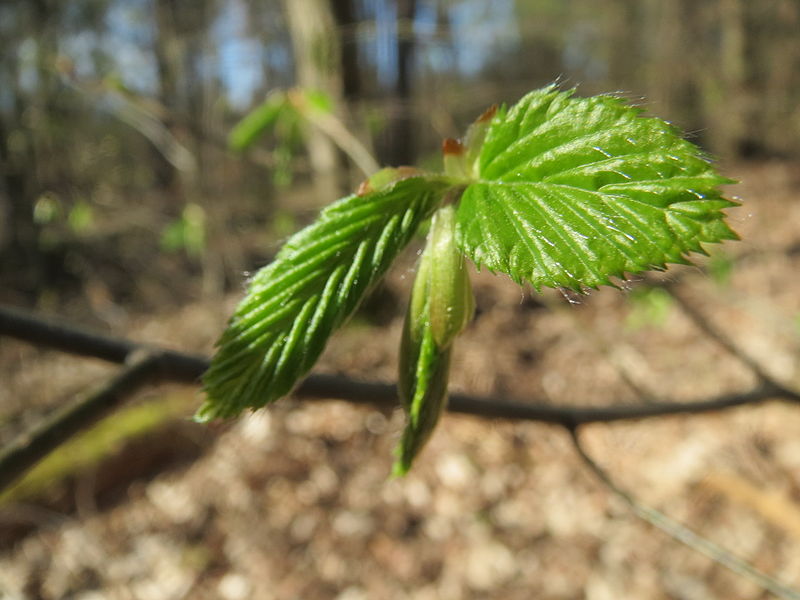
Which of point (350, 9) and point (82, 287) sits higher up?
point (350, 9)

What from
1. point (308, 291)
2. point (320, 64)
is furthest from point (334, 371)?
point (308, 291)

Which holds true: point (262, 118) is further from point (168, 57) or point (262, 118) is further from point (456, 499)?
point (168, 57)

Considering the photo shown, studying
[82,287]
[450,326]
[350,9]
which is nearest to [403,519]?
[450,326]

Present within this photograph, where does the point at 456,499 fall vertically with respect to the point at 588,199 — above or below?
below

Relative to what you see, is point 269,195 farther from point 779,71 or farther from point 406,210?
point 779,71

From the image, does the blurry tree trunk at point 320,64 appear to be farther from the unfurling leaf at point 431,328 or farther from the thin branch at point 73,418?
the unfurling leaf at point 431,328

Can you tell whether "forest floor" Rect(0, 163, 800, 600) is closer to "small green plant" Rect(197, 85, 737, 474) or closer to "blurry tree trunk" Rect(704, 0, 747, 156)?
"small green plant" Rect(197, 85, 737, 474)
